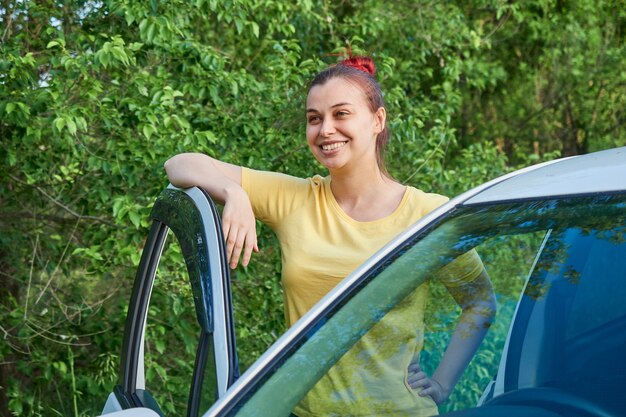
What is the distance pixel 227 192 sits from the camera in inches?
94.3

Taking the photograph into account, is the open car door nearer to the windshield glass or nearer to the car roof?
the windshield glass

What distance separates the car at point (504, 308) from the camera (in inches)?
63.6

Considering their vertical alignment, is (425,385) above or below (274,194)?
below

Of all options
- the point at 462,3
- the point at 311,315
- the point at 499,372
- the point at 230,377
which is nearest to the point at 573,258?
the point at 499,372

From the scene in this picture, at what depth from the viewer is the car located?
162 centimetres

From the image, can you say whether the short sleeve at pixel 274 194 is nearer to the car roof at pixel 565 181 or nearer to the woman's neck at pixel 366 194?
the woman's neck at pixel 366 194

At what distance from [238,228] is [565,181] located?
747 mm

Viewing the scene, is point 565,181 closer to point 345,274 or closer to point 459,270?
point 459,270

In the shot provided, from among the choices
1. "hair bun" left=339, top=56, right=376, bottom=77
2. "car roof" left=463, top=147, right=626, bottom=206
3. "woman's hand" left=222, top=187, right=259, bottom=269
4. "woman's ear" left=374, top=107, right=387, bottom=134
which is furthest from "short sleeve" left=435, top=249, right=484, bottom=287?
"hair bun" left=339, top=56, right=376, bottom=77

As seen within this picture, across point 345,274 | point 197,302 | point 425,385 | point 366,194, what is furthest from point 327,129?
point 425,385

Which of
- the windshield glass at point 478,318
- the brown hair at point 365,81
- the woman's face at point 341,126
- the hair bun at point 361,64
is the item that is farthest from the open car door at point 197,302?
the hair bun at point 361,64

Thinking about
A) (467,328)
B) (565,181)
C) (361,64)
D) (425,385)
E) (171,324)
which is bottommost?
(171,324)

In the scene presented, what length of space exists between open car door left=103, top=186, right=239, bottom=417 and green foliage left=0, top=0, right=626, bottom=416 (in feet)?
5.04

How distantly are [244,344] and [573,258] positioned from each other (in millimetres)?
2940
